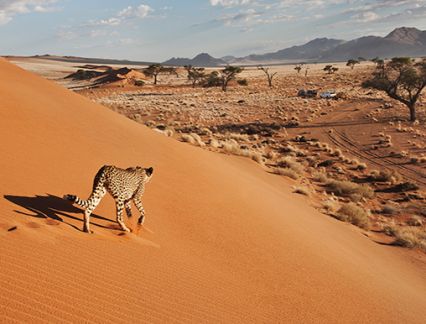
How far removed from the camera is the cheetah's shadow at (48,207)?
6008 mm

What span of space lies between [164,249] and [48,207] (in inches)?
76.1

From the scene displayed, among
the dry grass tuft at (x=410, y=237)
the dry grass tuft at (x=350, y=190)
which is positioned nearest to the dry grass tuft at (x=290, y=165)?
the dry grass tuft at (x=350, y=190)

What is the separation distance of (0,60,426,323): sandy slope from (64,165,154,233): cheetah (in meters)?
0.33

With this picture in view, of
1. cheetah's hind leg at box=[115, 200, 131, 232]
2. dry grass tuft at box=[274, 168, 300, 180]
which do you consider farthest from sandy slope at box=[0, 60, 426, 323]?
dry grass tuft at box=[274, 168, 300, 180]

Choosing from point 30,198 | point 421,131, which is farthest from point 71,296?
point 421,131

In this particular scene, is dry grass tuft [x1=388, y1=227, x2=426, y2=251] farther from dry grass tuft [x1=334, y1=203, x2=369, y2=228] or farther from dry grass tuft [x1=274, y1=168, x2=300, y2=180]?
dry grass tuft [x1=274, y1=168, x2=300, y2=180]

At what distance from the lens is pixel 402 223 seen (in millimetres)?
15055

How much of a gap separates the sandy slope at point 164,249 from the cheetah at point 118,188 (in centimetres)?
33

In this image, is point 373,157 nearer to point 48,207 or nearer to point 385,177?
point 385,177

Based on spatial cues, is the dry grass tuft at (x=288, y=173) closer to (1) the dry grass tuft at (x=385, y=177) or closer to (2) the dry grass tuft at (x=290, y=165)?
(2) the dry grass tuft at (x=290, y=165)

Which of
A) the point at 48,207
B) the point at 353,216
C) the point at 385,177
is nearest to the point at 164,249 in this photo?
the point at 48,207

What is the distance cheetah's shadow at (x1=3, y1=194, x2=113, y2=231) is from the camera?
19.7ft

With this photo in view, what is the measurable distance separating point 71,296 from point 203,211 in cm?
479

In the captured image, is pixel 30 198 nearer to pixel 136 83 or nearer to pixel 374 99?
pixel 374 99
